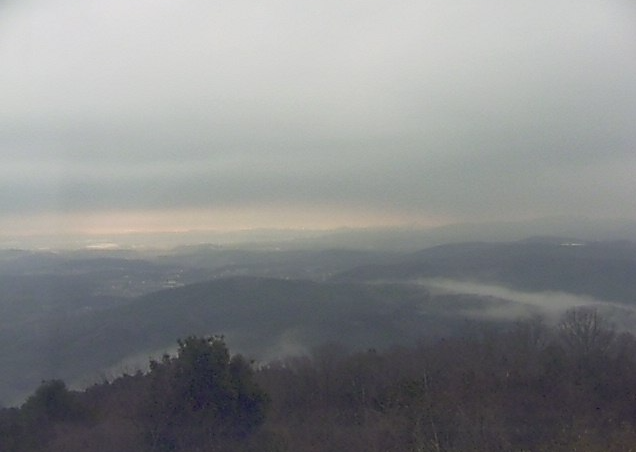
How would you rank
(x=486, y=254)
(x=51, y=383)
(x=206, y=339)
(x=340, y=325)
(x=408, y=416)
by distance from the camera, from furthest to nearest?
(x=486, y=254)
(x=340, y=325)
(x=51, y=383)
(x=206, y=339)
(x=408, y=416)

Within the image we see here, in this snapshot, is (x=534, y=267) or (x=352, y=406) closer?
(x=352, y=406)

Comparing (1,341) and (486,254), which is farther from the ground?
(486,254)

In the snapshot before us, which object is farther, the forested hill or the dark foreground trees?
the forested hill

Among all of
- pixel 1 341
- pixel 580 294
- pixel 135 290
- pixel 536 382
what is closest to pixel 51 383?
pixel 536 382

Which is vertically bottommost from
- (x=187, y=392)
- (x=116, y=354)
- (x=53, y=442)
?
(x=116, y=354)

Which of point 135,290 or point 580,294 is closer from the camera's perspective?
point 580,294

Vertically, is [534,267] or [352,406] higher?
[534,267]

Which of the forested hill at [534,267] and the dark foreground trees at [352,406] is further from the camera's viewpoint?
the forested hill at [534,267]

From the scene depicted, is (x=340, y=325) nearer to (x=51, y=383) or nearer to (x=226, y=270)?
(x=226, y=270)
